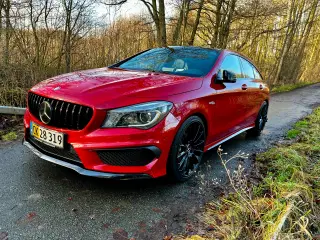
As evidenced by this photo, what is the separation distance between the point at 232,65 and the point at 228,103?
2.45ft

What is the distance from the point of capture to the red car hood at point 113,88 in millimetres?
2457

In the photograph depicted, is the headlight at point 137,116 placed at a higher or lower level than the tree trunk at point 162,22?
lower

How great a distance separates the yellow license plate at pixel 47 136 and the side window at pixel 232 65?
230 cm

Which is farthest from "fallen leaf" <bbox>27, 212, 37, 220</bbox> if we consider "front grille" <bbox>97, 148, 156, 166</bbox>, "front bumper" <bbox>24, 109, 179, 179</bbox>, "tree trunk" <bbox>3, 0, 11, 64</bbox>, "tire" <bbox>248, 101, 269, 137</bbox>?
"tire" <bbox>248, 101, 269, 137</bbox>

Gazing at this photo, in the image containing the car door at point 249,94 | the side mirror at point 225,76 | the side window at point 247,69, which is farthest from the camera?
the side window at point 247,69

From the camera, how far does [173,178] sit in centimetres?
297

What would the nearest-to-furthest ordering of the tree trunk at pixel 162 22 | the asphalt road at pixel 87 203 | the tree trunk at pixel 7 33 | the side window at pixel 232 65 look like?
the asphalt road at pixel 87 203
the side window at pixel 232 65
the tree trunk at pixel 7 33
the tree trunk at pixel 162 22

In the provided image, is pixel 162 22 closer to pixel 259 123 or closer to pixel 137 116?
pixel 259 123

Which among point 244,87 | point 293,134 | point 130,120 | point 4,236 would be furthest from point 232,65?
point 4,236

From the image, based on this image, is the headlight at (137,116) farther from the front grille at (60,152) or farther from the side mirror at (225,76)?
the side mirror at (225,76)

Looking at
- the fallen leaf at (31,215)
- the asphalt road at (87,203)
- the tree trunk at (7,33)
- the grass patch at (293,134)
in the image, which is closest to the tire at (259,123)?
the grass patch at (293,134)

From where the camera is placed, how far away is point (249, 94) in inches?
182

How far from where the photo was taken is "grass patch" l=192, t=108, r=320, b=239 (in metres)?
2.11

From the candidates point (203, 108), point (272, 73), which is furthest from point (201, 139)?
point (272, 73)
